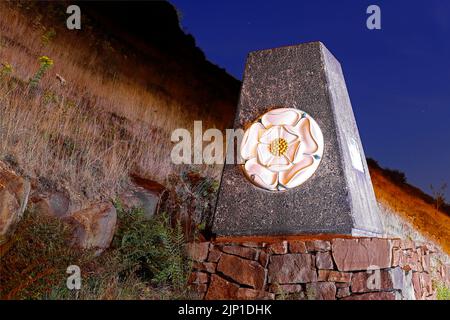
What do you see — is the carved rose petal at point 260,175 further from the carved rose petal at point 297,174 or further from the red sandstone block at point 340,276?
the red sandstone block at point 340,276

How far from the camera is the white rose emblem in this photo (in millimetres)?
4066

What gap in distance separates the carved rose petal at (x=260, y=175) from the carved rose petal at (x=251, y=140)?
0.23 feet

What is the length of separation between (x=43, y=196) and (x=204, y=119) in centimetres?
758

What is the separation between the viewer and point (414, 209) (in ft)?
37.4

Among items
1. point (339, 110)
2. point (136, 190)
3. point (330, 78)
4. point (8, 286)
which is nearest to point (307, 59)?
point (330, 78)

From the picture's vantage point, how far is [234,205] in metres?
4.23

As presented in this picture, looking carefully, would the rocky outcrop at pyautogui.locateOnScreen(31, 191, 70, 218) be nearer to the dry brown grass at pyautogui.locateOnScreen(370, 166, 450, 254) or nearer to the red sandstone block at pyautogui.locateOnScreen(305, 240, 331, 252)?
the red sandstone block at pyautogui.locateOnScreen(305, 240, 331, 252)

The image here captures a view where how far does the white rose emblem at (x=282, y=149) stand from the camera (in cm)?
407

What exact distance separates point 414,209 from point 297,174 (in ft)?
27.5

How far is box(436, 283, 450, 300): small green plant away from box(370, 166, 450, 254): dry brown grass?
3357 millimetres

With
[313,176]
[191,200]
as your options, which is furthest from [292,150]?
[191,200]

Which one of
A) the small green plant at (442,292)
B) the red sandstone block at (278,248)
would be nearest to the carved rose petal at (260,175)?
the red sandstone block at (278,248)

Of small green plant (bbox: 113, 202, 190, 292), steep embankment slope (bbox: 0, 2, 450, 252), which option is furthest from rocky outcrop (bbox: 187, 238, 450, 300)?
steep embankment slope (bbox: 0, 2, 450, 252)

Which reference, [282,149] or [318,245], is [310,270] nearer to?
[318,245]
